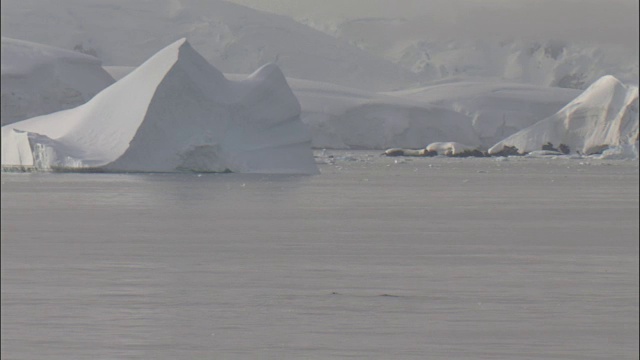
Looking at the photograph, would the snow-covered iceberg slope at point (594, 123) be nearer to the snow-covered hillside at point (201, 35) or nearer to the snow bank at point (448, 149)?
the snow bank at point (448, 149)

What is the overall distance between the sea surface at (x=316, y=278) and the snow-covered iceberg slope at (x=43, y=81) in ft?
83.6

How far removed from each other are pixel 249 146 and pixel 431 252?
1538 cm

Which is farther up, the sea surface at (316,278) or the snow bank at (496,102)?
the sea surface at (316,278)

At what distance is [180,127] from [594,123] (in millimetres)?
26225

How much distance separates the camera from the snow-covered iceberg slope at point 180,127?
25.8 metres

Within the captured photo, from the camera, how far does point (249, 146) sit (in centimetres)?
2681

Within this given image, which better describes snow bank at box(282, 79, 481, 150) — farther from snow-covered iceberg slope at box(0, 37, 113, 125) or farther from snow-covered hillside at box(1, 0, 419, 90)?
snow-covered hillside at box(1, 0, 419, 90)

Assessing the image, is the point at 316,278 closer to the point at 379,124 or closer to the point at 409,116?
the point at 379,124

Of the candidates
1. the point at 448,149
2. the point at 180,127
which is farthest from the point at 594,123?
the point at 180,127

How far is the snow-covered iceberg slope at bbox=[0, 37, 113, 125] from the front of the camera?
45.3 m

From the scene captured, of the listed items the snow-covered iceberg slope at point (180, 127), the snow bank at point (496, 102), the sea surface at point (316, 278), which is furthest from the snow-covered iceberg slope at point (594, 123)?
the sea surface at point (316, 278)

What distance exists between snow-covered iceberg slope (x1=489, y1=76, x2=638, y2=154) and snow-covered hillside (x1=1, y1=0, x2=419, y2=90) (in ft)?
140

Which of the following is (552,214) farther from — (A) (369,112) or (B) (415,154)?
(A) (369,112)

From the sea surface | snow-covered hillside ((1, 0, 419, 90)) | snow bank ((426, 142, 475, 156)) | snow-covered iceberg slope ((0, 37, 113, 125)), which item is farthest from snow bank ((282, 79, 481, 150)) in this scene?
the sea surface
